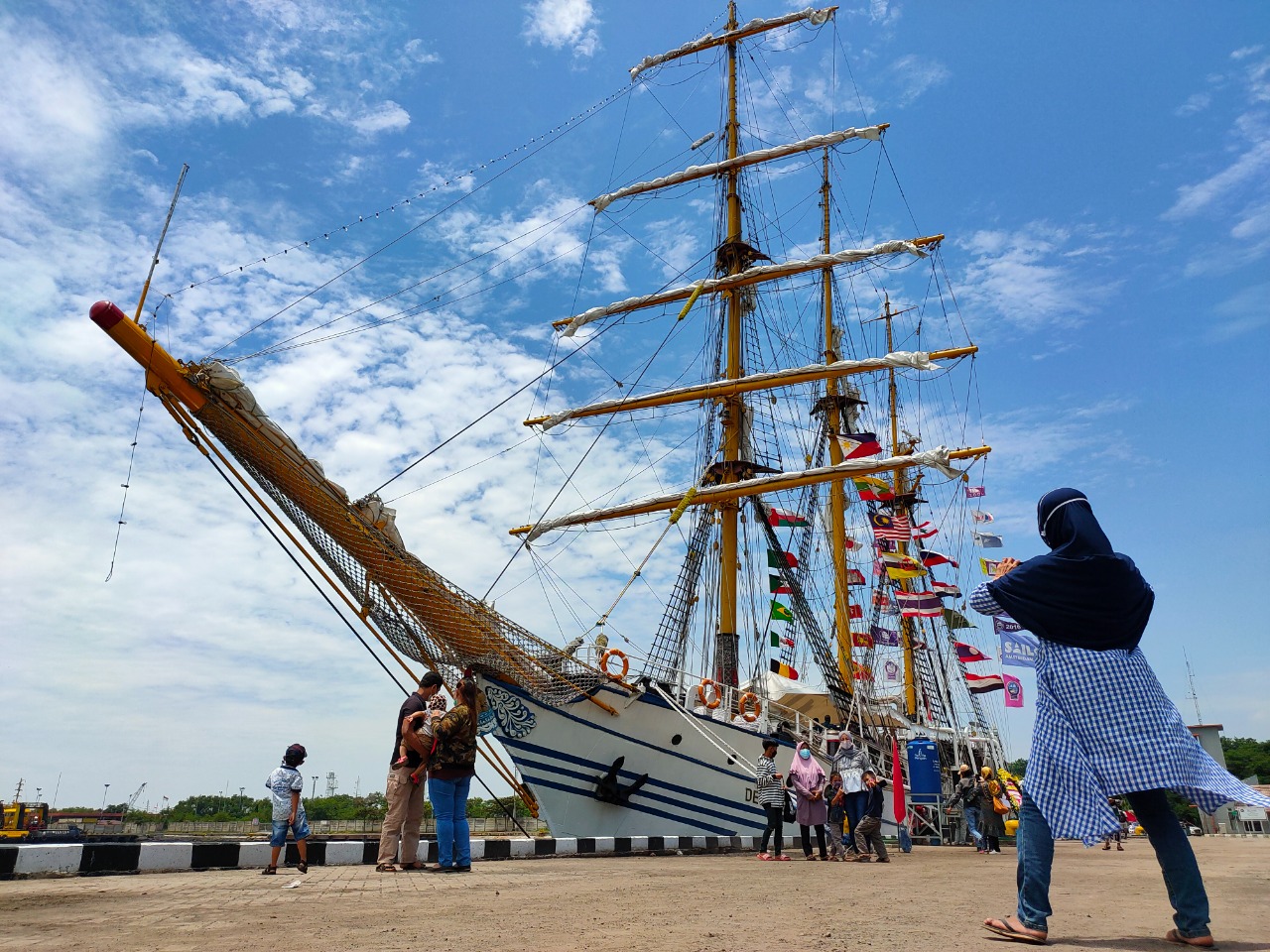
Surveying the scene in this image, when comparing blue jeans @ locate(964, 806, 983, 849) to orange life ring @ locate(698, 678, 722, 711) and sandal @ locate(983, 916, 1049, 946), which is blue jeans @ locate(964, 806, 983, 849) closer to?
orange life ring @ locate(698, 678, 722, 711)

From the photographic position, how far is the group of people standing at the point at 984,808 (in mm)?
13305

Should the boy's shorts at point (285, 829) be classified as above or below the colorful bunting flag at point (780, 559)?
below

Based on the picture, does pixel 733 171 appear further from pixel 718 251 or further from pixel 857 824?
pixel 857 824

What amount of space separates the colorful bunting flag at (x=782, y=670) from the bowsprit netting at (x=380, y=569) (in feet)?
39.8

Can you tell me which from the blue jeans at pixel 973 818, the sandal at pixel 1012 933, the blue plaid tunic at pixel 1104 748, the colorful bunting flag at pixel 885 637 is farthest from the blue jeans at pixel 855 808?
the colorful bunting flag at pixel 885 637

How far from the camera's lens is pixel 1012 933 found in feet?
10.7

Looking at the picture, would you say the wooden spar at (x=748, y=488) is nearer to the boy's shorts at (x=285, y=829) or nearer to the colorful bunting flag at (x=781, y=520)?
the colorful bunting flag at (x=781, y=520)

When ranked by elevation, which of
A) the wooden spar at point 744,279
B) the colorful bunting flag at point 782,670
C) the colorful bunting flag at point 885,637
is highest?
the wooden spar at point 744,279

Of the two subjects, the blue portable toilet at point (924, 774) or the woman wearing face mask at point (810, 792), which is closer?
the woman wearing face mask at point (810, 792)

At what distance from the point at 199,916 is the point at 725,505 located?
20258 millimetres


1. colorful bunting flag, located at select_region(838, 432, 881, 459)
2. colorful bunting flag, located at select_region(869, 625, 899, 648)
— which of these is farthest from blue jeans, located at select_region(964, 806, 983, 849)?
colorful bunting flag, located at select_region(869, 625, 899, 648)

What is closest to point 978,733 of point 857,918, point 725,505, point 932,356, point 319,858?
point 932,356

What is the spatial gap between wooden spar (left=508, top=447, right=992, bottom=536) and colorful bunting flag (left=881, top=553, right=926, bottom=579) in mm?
4238

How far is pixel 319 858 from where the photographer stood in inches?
317
